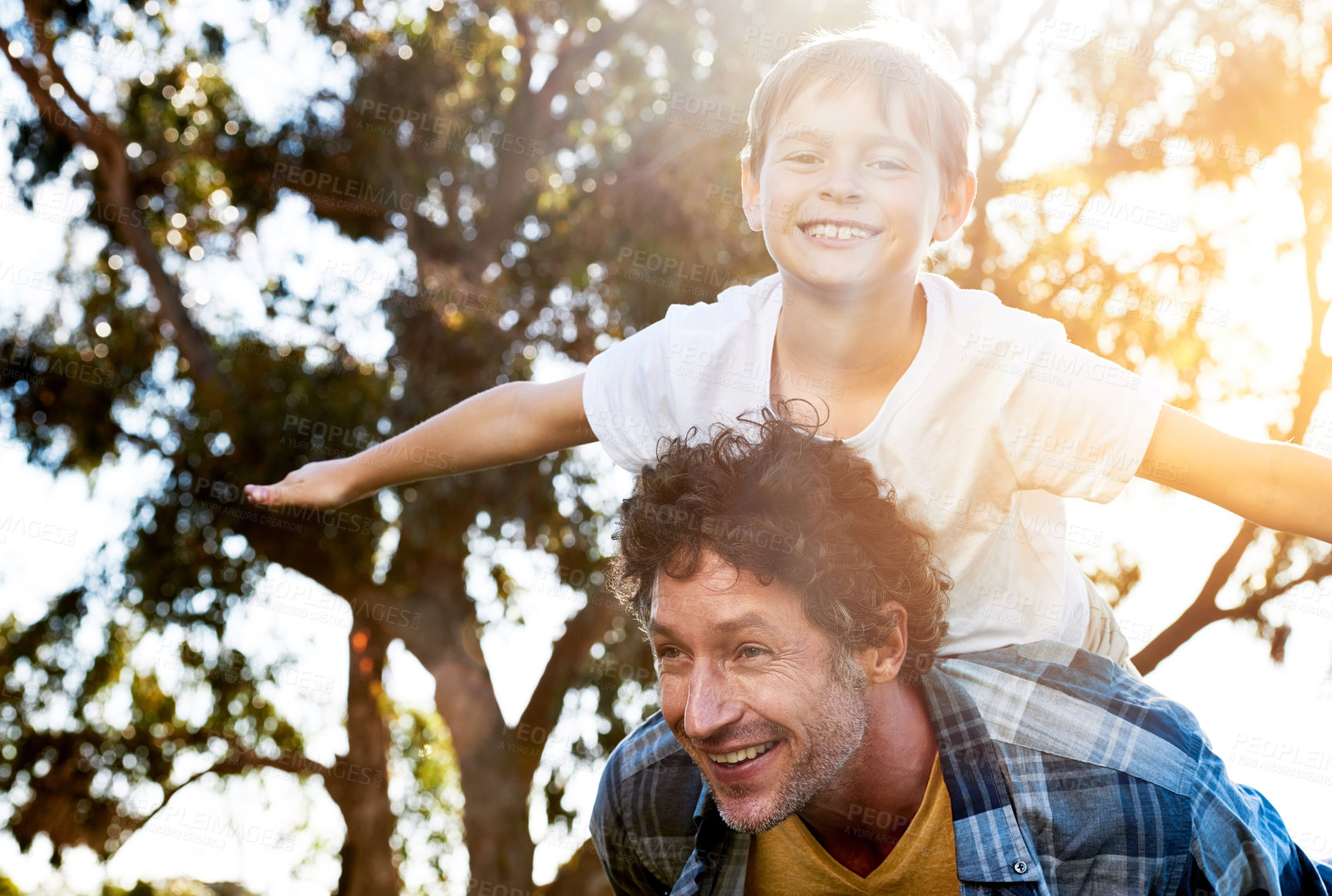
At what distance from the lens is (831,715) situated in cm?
218

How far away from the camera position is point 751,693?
7.00ft

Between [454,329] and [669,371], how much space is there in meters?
4.71

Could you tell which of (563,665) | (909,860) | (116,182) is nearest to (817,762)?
(909,860)

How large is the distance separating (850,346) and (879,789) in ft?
2.92

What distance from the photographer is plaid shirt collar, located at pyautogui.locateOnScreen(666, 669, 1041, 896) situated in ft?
6.73

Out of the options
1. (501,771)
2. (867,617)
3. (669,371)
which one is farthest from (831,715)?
(501,771)

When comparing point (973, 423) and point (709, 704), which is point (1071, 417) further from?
point (709, 704)

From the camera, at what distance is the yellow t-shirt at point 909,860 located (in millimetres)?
2186

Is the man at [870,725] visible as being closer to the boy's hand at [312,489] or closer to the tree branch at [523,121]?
the boy's hand at [312,489]

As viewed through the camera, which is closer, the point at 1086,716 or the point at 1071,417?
the point at 1086,716

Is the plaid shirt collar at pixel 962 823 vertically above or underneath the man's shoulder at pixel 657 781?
underneath

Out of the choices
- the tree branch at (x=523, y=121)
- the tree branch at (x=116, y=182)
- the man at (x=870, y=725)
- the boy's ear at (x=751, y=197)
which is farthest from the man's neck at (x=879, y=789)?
the tree branch at (x=116, y=182)

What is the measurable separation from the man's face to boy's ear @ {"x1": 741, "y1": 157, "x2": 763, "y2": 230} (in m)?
0.89

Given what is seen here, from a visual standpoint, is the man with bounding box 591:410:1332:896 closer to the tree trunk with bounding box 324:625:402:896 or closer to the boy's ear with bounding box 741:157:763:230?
the boy's ear with bounding box 741:157:763:230
